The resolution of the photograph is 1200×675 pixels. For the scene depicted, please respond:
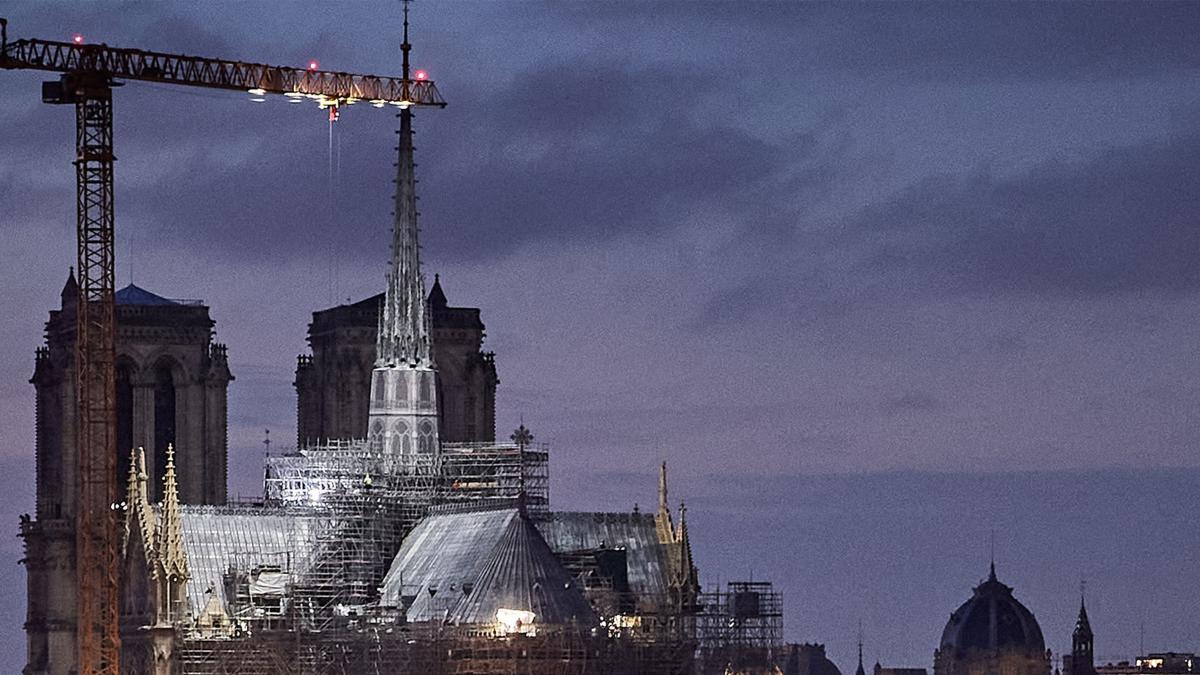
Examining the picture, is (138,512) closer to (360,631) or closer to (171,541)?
(171,541)

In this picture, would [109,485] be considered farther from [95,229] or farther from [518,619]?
[518,619]

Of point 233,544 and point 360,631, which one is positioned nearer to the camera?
point 360,631

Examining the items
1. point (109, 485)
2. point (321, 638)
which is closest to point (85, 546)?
point (109, 485)

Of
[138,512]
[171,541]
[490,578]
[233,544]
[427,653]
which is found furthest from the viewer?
[233,544]

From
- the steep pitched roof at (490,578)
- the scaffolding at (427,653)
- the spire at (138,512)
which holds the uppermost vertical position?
the spire at (138,512)

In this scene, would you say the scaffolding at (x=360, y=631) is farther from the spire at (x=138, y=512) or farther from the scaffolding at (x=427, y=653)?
the spire at (x=138, y=512)

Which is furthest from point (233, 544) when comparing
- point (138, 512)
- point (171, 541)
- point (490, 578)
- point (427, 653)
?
point (490, 578)

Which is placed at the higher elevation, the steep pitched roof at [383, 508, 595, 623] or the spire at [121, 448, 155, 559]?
the spire at [121, 448, 155, 559]

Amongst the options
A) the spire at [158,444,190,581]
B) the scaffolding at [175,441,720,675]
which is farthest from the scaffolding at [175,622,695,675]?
the spire at [158,444,190,581]

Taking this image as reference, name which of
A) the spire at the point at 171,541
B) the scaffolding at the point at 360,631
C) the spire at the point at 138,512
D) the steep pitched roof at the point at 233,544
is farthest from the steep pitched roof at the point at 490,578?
the spire at the point at 138,512

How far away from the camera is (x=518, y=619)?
7283 inches

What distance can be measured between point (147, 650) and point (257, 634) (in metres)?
5.63

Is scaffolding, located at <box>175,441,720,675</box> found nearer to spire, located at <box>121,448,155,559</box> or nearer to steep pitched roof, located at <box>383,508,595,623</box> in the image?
steep pitched roof, located at <box>383,508,595,623</box>

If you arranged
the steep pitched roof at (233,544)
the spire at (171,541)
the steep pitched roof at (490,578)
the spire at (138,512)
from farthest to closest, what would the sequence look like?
the spire at (138,512) → the steep pitched roof at (233,544) → the spire at (171,541) → the steep pitched roof at (490,578)
